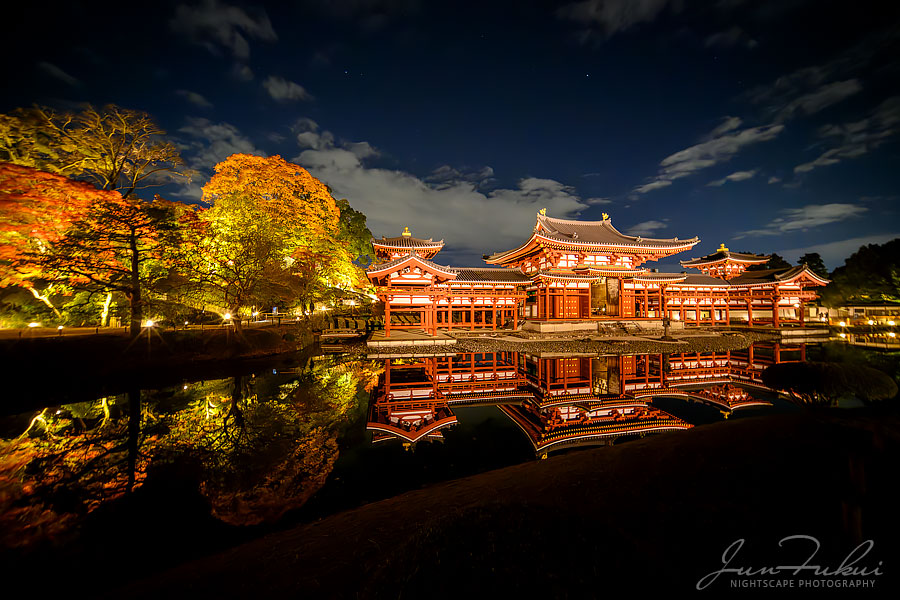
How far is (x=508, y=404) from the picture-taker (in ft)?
29.2

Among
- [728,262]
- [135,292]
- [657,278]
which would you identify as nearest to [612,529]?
[135,292]

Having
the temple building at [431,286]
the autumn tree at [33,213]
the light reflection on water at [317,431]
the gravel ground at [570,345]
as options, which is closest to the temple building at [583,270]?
the temple building at [431,286]

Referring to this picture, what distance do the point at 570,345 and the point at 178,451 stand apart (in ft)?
58.3

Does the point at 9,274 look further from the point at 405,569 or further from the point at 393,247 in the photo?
the point at 405,569

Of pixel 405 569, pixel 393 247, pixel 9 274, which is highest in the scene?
pixel 393 247

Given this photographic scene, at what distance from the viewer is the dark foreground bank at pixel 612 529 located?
1721 millimetres

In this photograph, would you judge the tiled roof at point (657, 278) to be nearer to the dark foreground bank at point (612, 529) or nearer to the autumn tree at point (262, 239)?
the dark foreground bank at point (612, 529)

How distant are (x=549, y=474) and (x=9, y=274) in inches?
825

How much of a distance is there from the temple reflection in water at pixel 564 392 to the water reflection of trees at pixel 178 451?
5.27 feet

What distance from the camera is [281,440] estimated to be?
6.24 m

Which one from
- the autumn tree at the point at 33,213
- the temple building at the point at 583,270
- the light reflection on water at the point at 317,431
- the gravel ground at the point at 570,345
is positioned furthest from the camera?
the temple building at the point at 583,270

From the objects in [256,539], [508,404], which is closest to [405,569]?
[256,539]

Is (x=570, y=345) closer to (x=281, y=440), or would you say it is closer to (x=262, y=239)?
(x=281, y=440)

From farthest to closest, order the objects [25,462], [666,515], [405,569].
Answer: [25,462]
[666,515]
[405,569]
